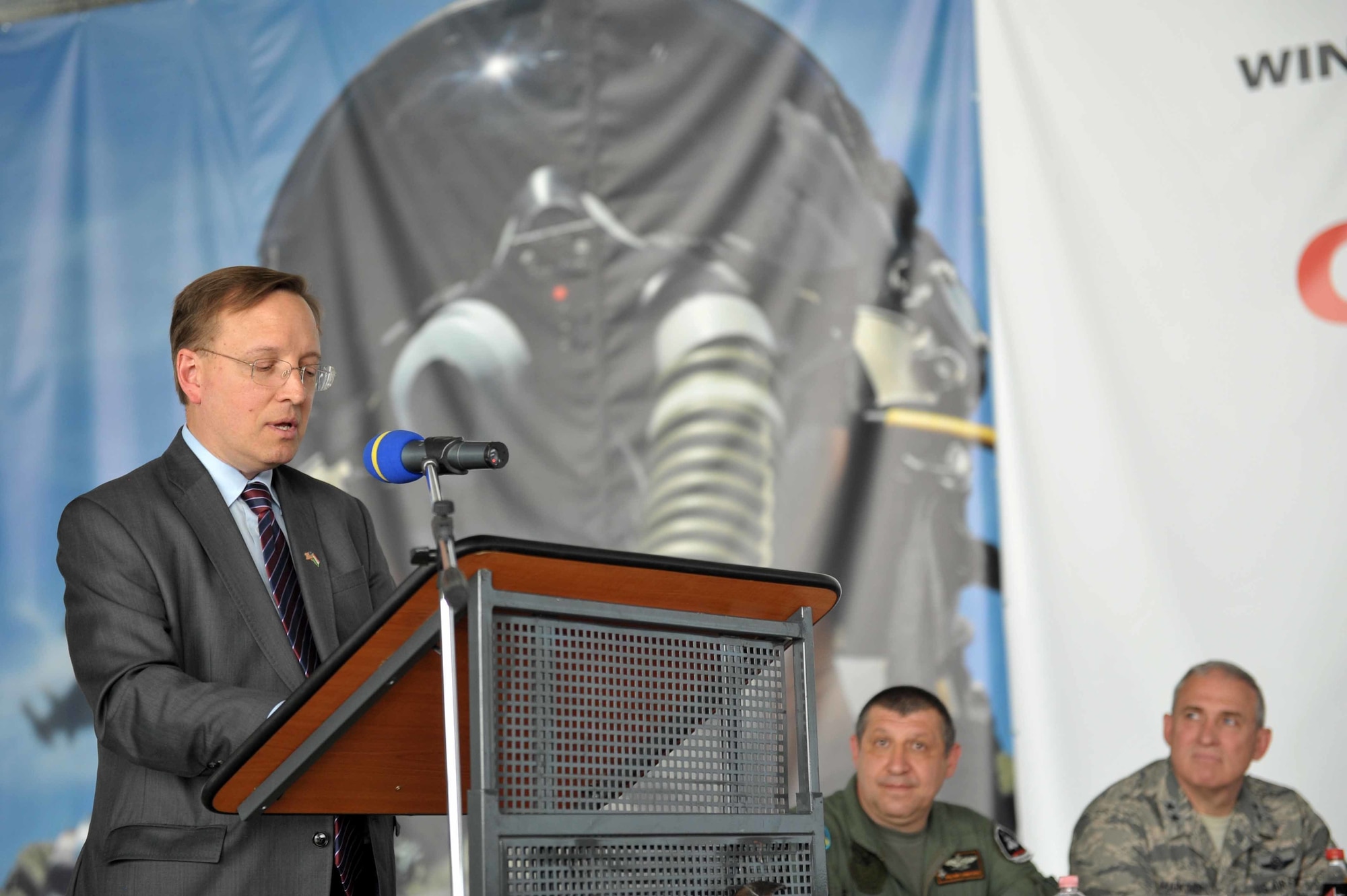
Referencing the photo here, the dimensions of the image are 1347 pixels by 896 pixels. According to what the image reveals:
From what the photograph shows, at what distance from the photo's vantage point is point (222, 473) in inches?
74.0

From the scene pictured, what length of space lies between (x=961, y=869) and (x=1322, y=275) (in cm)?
183

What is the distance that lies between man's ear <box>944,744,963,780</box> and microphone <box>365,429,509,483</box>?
2199mm

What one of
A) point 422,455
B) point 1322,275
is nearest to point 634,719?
point 422,455

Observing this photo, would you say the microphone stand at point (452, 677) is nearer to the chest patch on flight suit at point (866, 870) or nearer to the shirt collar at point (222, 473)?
the shirt collar at point (222, 473)

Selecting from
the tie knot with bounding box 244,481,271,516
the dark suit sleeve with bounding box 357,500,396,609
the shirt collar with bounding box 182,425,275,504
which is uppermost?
the shirt collar with bounding box 182,425,275,504

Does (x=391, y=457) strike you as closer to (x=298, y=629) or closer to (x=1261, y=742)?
(x=298, y=629)

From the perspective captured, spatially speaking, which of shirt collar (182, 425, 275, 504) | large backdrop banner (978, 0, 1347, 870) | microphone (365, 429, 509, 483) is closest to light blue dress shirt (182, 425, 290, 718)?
shirt collar (182, 425, 275, 504)

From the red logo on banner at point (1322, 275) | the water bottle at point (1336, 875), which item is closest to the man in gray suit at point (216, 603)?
the water bottle at point (1336, 875)

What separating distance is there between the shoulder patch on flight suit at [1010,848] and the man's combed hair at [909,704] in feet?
0.77

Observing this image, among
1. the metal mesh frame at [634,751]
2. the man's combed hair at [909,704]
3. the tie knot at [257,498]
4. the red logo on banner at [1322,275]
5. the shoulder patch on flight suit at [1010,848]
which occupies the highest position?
the red logo on banner at [1322,275]

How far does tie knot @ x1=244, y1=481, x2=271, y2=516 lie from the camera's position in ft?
6.19

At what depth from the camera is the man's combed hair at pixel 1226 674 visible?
3402 millimetres

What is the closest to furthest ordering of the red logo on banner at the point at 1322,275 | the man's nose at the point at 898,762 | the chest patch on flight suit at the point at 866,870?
the chest patch on flight suit at the point at 866,870, the man's nose at the point at 898,762, the red logo on banner at the point at 1322,275

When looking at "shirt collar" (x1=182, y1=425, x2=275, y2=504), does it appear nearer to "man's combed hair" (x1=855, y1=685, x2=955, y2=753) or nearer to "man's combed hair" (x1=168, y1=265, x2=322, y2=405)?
"man's combed hair" (x1=168, y1=265, x2=322, y2=405)
